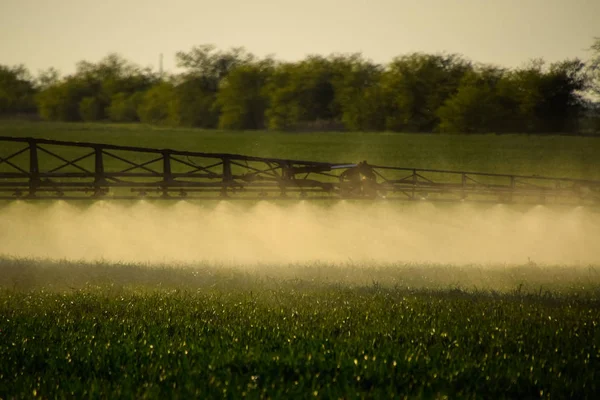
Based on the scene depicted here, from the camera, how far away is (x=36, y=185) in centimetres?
2284

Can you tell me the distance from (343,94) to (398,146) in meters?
6.98

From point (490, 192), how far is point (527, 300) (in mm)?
18128

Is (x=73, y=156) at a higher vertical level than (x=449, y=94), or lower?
lower

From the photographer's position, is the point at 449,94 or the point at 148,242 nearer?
the point at 148,242

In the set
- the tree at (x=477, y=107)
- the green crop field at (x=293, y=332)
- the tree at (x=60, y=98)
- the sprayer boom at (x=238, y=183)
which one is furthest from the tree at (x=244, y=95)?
the green crop field at (x=293, y=332)

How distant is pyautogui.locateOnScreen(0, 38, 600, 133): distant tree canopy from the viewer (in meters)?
69.6

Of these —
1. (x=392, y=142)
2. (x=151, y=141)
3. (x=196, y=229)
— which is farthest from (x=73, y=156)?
(x=196, y=229)

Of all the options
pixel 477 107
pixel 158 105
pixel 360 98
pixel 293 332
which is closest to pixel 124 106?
pixel 158 105

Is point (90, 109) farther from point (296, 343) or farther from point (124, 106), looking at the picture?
point (296, 343)

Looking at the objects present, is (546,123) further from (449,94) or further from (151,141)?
(151,141)

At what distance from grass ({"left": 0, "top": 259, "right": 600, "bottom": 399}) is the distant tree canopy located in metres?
56.6

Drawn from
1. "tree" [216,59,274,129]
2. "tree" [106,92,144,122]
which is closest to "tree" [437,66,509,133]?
"tree" [216,59,274,129]

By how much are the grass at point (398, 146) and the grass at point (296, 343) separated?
1941 inches

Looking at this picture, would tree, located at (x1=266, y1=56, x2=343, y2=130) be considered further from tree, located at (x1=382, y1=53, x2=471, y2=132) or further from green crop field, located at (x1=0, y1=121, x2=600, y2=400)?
green crop field, located at (x1=0, y1=121, x2=600, y2=400)
